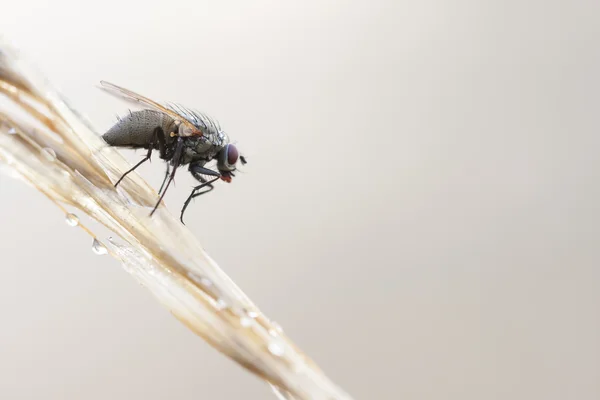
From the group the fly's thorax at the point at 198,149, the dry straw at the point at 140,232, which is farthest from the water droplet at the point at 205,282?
the fly's thorax at the point at 198,149

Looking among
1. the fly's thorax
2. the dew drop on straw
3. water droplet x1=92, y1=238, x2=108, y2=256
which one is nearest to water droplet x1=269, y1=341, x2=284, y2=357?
Result: the dew drop on straw

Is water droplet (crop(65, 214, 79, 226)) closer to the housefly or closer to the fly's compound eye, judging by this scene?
the housefly

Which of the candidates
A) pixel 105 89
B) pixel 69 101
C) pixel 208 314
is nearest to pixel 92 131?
pixel 69 101

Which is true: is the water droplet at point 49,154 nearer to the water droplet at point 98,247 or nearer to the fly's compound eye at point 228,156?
the water droplet at point 98,247

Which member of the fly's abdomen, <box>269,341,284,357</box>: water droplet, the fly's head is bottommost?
<box>269,341,284,357</box>: water droplet

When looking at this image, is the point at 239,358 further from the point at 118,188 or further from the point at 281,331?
the point at 118,188

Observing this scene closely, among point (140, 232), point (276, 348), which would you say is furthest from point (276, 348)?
point (140, 232)
